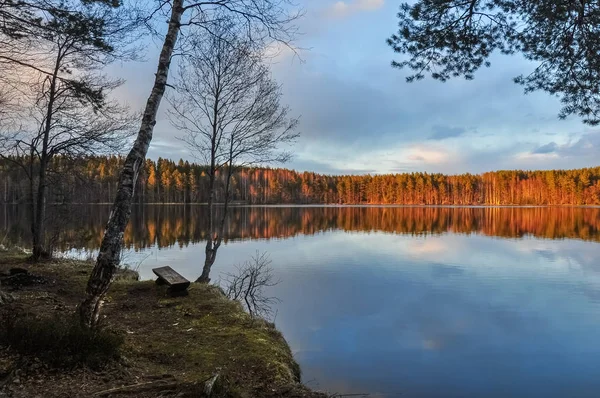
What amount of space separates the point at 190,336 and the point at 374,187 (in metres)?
149

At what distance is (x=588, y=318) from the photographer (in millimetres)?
11375

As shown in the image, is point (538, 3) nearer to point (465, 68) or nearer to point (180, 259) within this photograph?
point (465, 68)

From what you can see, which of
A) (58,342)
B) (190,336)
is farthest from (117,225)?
(190,336)

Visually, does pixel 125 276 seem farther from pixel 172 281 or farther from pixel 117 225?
pixel 117 225

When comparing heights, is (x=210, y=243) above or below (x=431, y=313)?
above

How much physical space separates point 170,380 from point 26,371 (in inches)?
54.4

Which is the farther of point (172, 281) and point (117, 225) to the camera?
point (172, 281)

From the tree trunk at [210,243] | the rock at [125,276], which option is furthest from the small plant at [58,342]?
the tree trunk at [210,243]

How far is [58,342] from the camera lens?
430 centimetres

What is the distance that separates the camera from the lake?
25.6 ft

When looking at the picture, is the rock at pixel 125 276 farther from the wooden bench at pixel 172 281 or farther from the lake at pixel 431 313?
the lake at pixel 431 313

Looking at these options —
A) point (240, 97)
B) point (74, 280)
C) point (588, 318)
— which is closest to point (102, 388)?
point (74, 280)

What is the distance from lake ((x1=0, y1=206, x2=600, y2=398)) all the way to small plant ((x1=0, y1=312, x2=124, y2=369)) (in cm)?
400

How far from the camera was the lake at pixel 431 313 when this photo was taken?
7.81m
